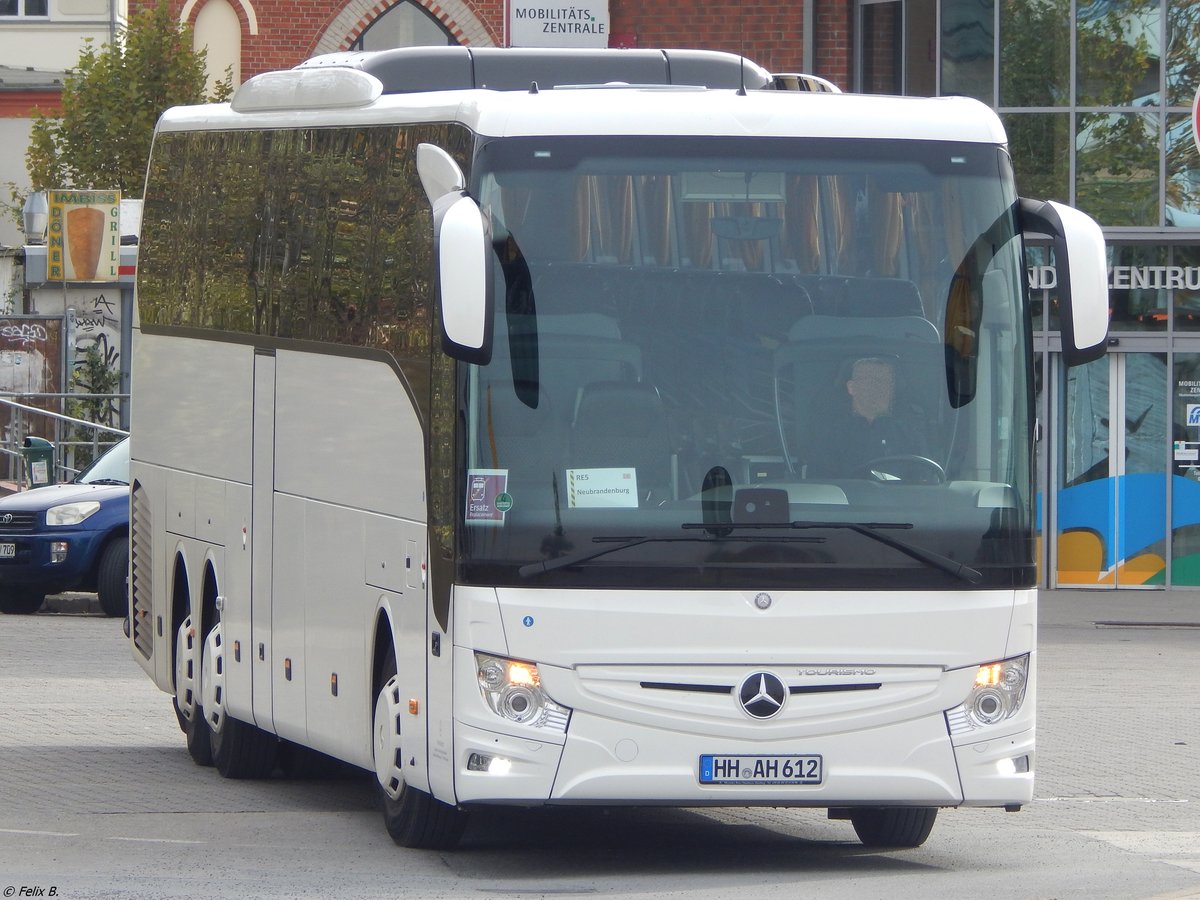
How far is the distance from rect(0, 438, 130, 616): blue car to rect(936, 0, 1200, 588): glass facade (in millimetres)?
9869

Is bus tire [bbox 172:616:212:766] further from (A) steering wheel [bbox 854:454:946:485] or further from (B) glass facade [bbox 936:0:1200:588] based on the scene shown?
(B) glass facade [bbox 936:0:1200:588]

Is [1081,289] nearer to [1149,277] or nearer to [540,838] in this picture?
[540,838]

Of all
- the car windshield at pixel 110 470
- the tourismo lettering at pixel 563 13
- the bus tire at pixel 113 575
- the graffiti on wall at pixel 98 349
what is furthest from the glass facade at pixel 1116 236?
the graffiti on wall at pixel 98 349

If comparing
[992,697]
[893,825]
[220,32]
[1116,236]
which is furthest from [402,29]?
[992,697]

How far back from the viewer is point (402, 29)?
1207 inches

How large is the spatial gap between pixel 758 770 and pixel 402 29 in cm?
2360

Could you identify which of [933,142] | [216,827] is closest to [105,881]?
[216,827]

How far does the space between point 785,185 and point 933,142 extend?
58cm

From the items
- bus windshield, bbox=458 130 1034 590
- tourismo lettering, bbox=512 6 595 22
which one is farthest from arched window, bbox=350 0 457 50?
bus windshield, bbox=458 130 1034 590

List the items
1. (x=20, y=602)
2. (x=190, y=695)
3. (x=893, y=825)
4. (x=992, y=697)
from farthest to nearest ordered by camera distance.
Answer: (x=20, y=602)
(x=190, y=695)
(x=893, y=825)
(x=992, y=697)

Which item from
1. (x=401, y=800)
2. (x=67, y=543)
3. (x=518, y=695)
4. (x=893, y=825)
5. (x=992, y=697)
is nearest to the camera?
(x=518, y=695)

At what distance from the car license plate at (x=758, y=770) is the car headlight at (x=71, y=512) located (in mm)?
13691

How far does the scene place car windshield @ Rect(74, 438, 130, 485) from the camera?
21.7 meters

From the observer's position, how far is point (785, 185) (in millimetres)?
8586
